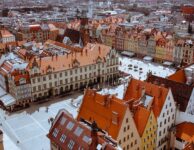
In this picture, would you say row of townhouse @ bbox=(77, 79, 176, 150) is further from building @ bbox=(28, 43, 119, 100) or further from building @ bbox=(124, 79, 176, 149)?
building @ bbox=(28, 43, 119, 100)

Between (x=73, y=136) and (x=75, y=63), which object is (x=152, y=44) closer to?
(x=75, y=63)

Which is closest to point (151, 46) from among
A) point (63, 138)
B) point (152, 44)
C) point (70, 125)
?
point (152, 44)

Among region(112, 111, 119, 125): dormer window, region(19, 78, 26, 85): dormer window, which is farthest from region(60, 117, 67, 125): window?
region(19, 78, 26, 85): dormer window

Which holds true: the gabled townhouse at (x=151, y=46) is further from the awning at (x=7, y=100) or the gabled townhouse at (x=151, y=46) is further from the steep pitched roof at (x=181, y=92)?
the awning at (x=7, y=100)

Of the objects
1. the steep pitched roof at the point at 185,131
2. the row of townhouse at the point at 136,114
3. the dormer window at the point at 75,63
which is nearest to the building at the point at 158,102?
the row of townhouse at the point at 136,114

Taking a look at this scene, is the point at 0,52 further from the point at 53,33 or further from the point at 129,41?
the point at 129,41

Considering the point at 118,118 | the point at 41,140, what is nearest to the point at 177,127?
the point at 118,118
